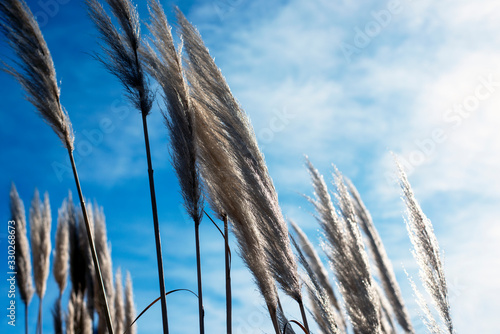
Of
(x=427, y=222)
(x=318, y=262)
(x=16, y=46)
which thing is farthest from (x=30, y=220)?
(x=427, y=222)

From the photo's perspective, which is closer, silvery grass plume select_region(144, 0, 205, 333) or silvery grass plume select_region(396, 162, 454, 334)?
silvery grass plume select_region(144, 0, 205, 333)

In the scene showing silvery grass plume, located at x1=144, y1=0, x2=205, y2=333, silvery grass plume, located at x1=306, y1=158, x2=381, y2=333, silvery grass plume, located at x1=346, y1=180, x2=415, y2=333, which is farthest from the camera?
silvery grass plume, located at x1=346, y1=180, x2=415, y2=333

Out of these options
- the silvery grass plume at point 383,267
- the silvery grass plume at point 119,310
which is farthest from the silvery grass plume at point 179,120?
the silvery grass plume at point 383,267

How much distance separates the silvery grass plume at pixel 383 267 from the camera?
12.2 feet

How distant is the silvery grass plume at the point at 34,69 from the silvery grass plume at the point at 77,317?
71.8 inches

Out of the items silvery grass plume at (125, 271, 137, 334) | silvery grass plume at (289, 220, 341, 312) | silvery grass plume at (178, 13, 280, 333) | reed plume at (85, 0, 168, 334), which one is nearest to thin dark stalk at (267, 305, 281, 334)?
silvery grass plume at (178, 13, 280, 333)

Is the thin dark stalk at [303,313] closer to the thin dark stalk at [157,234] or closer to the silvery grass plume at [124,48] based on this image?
the thin dark stalk at [157,234]

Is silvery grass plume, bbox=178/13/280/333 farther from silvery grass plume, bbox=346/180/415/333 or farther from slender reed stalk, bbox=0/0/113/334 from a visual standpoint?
silvery grass plume, bbox=346/180/415/333

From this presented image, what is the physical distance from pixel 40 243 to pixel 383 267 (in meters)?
3.02

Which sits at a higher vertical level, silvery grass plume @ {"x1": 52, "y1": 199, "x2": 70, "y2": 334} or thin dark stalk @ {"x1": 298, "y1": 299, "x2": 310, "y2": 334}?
silvery grass plume @ {"x1": 52, "y1": 199, "x2": 70, "y2": 334}

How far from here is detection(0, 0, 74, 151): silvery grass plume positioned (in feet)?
5.36

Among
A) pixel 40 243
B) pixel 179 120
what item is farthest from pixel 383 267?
pixel 40 243

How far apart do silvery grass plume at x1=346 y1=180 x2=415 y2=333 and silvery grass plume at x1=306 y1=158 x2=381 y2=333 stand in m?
1.27

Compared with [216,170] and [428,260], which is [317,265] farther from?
[216,170]
